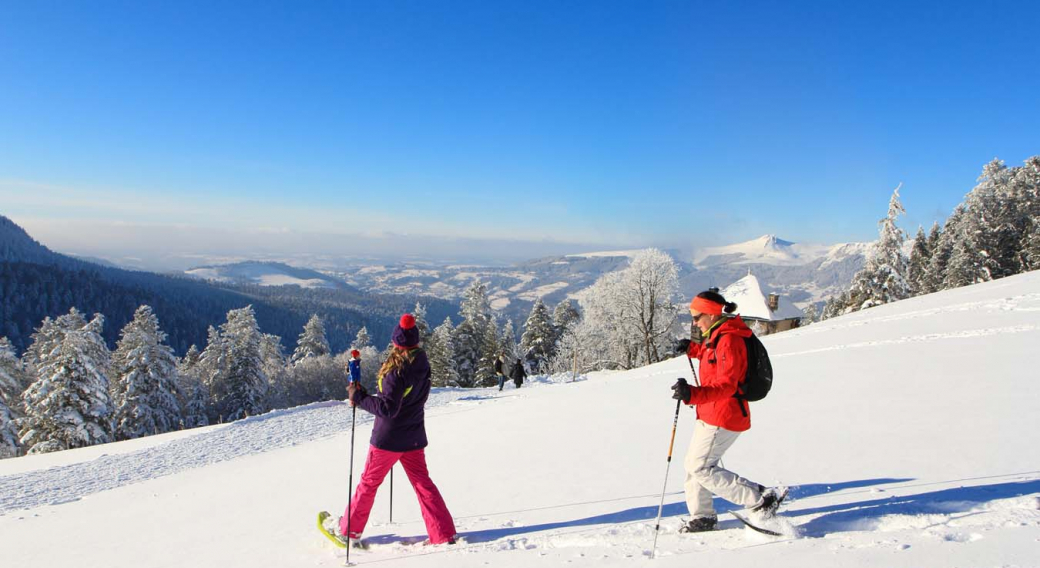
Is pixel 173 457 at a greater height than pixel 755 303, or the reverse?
pixel 755 303

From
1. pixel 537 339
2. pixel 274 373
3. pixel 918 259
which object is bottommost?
pixel 274 373

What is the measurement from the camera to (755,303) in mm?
35812

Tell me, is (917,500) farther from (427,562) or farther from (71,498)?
(71,498)

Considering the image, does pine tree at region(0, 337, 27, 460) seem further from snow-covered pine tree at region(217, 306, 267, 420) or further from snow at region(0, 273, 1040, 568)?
snow at region(0, 273, 1040, 568)

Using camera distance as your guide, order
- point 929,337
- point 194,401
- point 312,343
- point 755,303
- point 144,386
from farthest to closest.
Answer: point 312,343
point 194,401
point 755,303
point 144,386
point 929,337

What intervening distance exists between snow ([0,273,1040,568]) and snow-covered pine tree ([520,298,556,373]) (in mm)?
35983

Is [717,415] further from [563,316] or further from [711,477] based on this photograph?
[563,316]

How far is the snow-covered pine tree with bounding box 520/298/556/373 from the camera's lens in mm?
48125

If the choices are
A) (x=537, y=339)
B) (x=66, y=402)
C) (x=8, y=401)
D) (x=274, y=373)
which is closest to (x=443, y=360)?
(x=537, y=339)

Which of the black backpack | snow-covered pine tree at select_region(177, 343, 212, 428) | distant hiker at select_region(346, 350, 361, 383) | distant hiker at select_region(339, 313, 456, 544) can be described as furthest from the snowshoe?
snow-covered pine tree at select_region(177, 343, 212, 428)

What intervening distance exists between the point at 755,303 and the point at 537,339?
66.0 ft

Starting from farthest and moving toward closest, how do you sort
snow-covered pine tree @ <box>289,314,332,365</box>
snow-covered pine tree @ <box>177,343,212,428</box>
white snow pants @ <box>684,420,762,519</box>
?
snow-covered pine tree @ <box>289,314,332,365</box> < snow-covered pine tree @ <box>177,343,212,428</box> < white snow pants @ <box>684,420,762,519</box>

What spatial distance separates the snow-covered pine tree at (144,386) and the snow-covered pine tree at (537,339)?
28.3 meters

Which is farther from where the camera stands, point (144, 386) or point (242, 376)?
point (242, 376)
